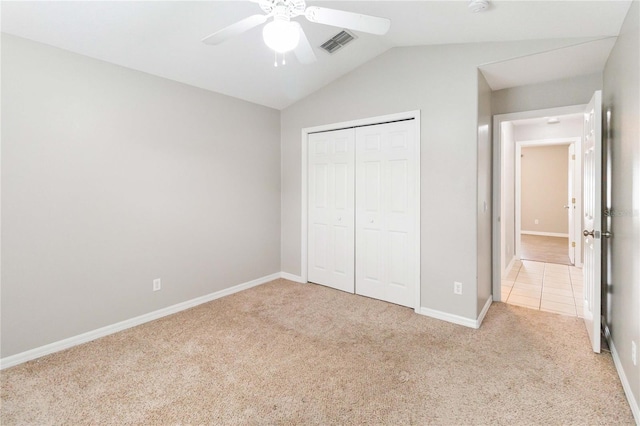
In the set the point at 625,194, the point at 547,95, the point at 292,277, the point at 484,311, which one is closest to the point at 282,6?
the point at 625,194

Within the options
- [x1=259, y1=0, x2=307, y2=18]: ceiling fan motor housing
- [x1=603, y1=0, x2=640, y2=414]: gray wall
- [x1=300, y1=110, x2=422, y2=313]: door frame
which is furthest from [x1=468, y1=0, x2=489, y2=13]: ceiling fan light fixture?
[x1=259, y1=0, x2=307, y2=18]: ceiling fan motor housing

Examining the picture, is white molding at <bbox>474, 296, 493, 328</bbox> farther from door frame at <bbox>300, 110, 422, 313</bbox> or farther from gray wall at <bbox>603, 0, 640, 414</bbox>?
gray wall at <bbox>603, 0, 640, 414</bbox>

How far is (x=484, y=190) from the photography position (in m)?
3.25

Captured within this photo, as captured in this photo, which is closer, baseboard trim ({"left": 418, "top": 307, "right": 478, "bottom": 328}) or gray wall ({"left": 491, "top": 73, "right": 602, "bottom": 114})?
baseboard trim ({"left": 418, "top": 307, "right": 478, "bottom": 328})

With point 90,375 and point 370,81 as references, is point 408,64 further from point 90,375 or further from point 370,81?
point 90,375

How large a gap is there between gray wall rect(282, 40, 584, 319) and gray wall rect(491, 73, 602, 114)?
0.91 m

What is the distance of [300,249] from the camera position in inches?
173

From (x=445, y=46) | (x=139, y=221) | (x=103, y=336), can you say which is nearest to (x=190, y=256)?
(x=139, y=221)

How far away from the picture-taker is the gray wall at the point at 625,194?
1.81m

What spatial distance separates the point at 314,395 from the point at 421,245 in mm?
1876

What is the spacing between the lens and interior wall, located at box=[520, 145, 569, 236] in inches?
320

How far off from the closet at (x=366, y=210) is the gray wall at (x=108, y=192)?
0.98m

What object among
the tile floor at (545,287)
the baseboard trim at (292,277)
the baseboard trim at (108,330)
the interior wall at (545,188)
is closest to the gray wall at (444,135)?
the tile floor at (545,287)

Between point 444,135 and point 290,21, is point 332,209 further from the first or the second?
point 290,21
